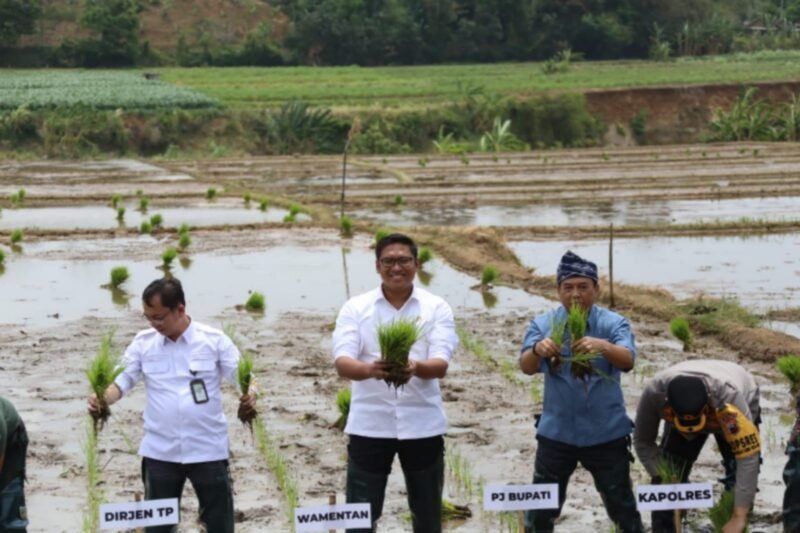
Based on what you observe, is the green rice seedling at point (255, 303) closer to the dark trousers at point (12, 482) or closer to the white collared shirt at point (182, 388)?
the white collared shirt at point (182, 388)

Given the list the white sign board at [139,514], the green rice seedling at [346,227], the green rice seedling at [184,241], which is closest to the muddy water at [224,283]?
the green rice seedling at [184,241]

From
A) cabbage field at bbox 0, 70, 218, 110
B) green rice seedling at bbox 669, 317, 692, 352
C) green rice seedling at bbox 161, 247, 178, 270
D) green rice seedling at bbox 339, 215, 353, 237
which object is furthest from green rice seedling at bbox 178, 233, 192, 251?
cabbage field at bbox 0, 70, 218, 110

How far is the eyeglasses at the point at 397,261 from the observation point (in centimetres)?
546

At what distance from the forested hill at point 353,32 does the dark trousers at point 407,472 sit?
55049mm

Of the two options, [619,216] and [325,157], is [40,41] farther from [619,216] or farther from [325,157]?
[619,216]

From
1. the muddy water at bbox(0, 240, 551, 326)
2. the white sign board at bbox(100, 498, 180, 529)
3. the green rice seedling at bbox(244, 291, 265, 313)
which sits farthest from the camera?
the muddy water at bbox(0, 240, 551, 326)

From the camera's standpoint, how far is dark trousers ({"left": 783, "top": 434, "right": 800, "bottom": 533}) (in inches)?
227

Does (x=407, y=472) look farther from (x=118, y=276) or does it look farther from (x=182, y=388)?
(x=118, y=276)

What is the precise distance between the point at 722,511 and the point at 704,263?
10547 millimetres

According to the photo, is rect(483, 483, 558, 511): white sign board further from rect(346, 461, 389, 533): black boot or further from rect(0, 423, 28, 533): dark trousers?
rect(0, 423, 28, 533): dark trousers

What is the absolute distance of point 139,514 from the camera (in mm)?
5176

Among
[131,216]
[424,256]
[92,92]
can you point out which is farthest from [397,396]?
[92,92]

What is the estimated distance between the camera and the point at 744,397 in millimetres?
5898

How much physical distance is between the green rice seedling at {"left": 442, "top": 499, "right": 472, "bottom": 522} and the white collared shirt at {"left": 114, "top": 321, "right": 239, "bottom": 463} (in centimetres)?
168
